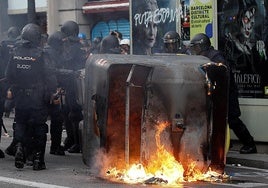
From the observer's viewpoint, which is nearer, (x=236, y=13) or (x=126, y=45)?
(x=236, y=13)

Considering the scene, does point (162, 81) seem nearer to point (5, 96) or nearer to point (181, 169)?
point (181, 169)

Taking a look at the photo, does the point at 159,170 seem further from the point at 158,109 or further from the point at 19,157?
the point at 19,157

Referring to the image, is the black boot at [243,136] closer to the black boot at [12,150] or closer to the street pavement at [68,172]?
the street pavement at [68,172]

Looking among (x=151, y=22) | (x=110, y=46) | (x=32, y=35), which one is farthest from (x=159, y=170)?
(x=151, y=22)

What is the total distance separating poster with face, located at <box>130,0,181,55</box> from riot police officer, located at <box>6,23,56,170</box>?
2979 mm

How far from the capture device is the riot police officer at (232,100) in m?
10.9

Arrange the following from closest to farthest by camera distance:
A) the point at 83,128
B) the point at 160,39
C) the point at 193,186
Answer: the point at 193,186
the point at 83,128
the point at 160,39

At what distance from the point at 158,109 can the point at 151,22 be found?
4.17 metres

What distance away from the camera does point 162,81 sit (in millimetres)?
9047

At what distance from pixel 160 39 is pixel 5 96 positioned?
2.81 m

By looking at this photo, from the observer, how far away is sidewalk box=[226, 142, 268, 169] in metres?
10.8

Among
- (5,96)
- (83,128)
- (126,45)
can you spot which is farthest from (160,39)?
(83,128)

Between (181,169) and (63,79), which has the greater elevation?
(63,79)

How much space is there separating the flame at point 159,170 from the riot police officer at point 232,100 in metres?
2.12
